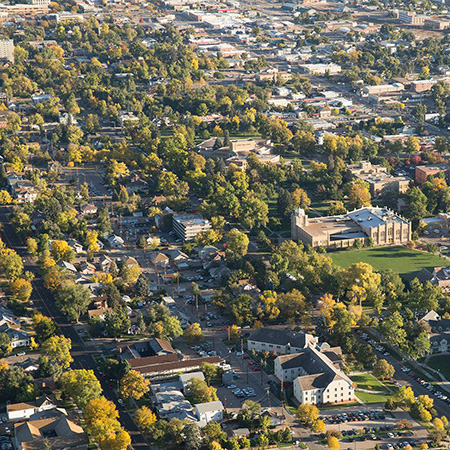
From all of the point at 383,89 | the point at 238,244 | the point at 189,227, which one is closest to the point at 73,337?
the point at 238,244

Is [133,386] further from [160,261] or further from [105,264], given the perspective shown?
[160,261]

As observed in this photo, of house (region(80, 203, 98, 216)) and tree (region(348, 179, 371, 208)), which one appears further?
tree (region(348, 179, 371, 208))

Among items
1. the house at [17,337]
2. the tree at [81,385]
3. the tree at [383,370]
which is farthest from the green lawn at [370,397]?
the house at [17,337]

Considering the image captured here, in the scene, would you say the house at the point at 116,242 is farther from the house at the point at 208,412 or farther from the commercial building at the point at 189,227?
the house at the point at 208,412

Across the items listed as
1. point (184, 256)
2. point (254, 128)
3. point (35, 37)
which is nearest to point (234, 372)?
point (184, 256)

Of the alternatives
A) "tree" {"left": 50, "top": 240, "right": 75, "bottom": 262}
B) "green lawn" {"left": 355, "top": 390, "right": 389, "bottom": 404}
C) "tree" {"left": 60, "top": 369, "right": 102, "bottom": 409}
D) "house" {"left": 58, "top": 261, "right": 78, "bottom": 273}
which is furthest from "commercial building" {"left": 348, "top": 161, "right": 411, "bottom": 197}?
"tree" {"left": 60, "top": 369, "right": 102, "bottom": 409}

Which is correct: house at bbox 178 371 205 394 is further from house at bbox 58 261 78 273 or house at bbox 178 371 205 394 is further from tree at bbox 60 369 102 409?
house at bbox 58 261 78 273

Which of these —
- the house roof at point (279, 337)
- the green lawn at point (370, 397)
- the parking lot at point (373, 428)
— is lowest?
the green lawn at point (370, 397)
